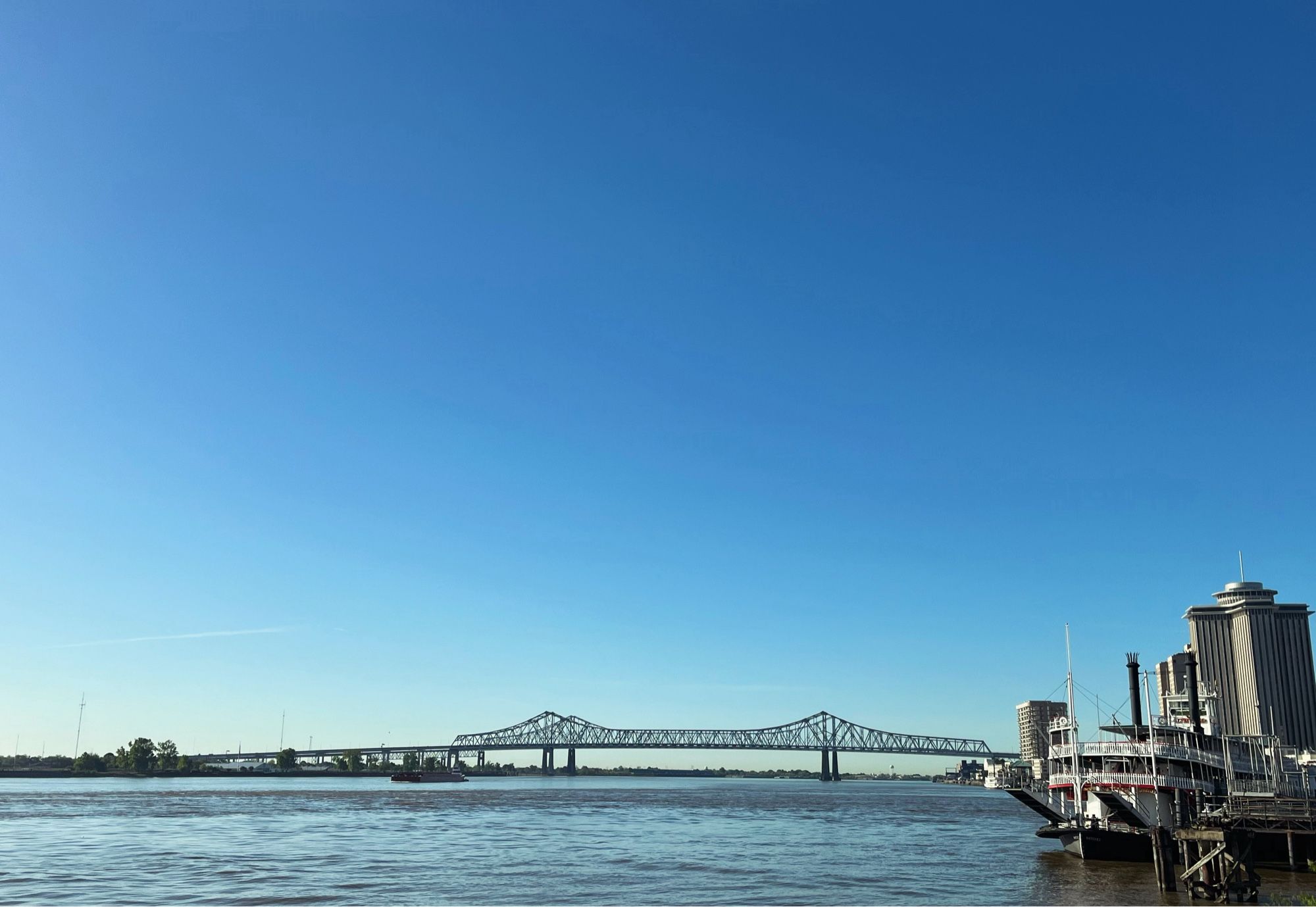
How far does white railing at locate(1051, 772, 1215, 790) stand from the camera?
184 feet

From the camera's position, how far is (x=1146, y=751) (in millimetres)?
57344

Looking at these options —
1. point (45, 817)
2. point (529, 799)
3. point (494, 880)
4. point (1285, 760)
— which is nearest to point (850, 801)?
point (529, 799)

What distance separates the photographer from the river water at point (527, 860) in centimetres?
4216

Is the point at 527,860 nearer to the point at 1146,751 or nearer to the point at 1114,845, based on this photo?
the point at 1114,845

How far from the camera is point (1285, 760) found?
277 feet

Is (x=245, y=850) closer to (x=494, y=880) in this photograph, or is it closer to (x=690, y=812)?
(x=494, y=880)

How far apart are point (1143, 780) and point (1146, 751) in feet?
6.02

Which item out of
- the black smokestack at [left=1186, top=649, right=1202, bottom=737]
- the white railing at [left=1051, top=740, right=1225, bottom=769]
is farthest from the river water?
the black smokestack at [left=1186, top=649, right=1202, bottom=737]

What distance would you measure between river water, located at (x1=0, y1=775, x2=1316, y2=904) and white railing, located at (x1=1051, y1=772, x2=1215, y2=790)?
15.5ft

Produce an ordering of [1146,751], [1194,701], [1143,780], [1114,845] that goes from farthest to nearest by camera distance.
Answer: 1. [1194,701]
2. [1146,751]
3. [1143,780]
4. [1114,845]

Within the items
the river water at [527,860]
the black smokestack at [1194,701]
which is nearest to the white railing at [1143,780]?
the river water at [527,860]

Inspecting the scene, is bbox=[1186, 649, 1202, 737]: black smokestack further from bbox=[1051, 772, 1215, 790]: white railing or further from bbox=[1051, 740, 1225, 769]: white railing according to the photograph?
bbox=[1051, 772, 1215, 790]: white railing

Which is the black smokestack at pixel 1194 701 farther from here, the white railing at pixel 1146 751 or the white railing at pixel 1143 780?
the white railing at pixel 1143 780

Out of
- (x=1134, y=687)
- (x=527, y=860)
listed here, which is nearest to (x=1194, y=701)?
(x=1134, y=687)
